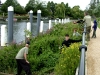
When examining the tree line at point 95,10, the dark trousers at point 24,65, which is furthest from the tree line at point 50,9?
the dark trousers at point 24,65

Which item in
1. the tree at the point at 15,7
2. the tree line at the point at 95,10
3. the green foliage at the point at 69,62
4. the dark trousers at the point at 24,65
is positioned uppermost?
the tree at the point at 15,7

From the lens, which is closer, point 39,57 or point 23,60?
point 23,60

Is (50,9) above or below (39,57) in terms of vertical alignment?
above

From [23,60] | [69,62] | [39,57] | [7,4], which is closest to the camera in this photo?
[69,62]

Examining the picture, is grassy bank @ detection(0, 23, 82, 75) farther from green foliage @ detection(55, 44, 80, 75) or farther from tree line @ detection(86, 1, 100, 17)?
tree line @ detection(86, 1, 100, 17)

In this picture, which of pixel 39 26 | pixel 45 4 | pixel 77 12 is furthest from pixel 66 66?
pixel 45 4

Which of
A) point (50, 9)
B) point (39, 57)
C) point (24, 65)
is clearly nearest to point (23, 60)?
point (24, 65)

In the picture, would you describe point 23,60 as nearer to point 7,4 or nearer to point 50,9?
point 7,4

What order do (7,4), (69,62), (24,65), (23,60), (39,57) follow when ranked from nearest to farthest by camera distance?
(69,62) < (23,60) < (24,65) < (39,57) < (7,4)

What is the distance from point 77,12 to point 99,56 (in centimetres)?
9772

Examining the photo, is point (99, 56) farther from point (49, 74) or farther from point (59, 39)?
point (59, 39)

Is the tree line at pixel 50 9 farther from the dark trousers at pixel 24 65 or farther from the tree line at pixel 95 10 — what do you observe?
the dark trousers at pixel 24 65

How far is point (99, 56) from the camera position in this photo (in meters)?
9.62

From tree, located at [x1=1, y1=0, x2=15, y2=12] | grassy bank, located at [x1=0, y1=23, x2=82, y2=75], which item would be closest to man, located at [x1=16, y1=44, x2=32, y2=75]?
grassy bank, located at [x1=0, y1=23, x2=82, y2=75]
